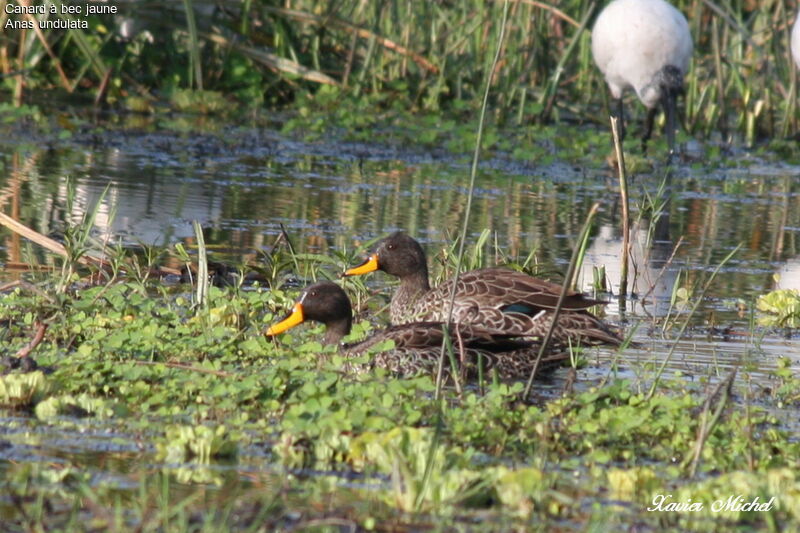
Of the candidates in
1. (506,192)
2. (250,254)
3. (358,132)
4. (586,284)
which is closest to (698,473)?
(586,284)

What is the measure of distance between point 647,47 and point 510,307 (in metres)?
8.09

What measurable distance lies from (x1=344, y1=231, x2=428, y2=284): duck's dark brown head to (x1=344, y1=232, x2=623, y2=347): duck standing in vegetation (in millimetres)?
216

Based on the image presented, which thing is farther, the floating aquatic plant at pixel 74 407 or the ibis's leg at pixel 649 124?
the ibis's leg at pixel 649 124

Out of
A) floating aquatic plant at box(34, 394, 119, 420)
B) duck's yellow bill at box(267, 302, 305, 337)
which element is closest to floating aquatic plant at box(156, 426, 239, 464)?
floating aquatic plant at box(34, 394, 119, 420)

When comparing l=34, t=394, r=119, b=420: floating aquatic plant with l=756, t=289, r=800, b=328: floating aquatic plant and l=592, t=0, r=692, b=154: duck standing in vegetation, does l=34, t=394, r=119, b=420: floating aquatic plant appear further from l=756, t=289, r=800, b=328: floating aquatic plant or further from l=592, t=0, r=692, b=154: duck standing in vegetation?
l=592, t=0, r=692, b=154: duck standing in vegetation

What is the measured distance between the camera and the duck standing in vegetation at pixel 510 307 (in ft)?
21.0

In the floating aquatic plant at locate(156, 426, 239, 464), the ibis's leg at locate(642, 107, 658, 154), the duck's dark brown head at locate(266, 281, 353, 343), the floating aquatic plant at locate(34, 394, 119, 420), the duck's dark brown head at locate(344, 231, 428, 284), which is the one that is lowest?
→ the floating aquatic plant at locate(34, 394, 119, 420)

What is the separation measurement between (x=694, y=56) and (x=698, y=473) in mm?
11533

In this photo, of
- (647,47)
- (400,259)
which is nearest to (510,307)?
(400,259)

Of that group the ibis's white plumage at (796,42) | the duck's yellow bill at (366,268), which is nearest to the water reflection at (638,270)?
the duck's yellow bill at (366,268)

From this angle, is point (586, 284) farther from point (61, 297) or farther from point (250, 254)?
point (61, 297)

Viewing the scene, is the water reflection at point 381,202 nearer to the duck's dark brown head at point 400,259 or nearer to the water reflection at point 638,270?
the water reflection at point 638,270
